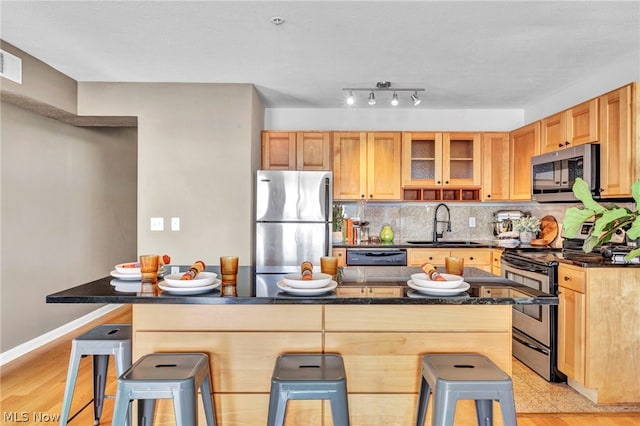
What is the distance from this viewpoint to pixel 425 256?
405cm

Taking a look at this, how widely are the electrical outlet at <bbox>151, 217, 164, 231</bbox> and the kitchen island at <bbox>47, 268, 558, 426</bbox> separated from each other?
1872mm

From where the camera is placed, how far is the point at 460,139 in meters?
4.37

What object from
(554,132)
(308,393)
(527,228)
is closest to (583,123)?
(554,132)

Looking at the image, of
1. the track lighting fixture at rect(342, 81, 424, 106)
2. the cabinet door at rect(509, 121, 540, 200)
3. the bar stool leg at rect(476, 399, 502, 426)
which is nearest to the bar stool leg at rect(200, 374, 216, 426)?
the bar stool leg at rect(476, 399, 502, 426)

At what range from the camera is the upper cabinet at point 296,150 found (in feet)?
14.1

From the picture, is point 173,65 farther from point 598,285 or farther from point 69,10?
point 598,285

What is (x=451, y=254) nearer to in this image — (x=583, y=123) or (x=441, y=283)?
(x=583, y=123)

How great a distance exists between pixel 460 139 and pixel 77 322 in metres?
4.53

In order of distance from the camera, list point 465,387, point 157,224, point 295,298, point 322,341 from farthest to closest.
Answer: point 157,224 < point 322,341 < point 295,298 < point 465,387

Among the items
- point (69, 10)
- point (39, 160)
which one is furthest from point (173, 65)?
point (39, 160)

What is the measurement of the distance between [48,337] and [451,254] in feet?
12.9

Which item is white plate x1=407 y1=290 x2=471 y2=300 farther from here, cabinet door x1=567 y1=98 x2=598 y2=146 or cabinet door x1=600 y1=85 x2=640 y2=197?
cabinet door x1=567 y1=98 x2=598 y2=146

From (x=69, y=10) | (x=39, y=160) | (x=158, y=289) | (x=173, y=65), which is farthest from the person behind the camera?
(x=39, y=160)

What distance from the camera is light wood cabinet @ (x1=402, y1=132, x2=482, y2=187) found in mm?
4336
